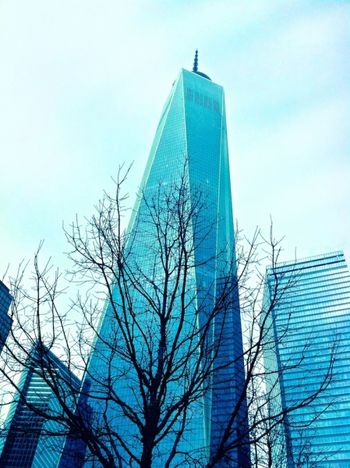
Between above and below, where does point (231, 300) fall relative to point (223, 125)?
below

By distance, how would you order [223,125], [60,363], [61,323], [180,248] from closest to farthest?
[61,323] → [60,363] → [180,248] → [223,125]

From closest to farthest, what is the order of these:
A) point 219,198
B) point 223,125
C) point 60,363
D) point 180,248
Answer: point 60,363
point 180,248
point 219,198
point 223,125

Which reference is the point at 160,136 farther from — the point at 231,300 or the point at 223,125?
the point at 231,300

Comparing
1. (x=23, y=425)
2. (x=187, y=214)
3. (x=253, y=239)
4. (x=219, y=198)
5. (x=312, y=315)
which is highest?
(x=219, y=198)

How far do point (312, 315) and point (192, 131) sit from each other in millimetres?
70586

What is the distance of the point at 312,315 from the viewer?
12175cm

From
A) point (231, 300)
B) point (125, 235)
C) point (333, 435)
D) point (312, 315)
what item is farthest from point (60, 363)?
point (312, 315)

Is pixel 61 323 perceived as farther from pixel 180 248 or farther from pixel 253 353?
pixel 253 353

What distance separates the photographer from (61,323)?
5004 mm

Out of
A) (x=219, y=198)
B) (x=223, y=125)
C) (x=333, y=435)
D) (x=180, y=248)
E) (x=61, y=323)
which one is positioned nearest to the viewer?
(x=61, y=323)

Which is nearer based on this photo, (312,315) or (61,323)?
(61,323)

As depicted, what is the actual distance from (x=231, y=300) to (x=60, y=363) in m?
2.62

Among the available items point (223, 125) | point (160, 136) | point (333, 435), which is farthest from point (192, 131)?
point (333, 435)

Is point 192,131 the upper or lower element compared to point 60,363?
upper
